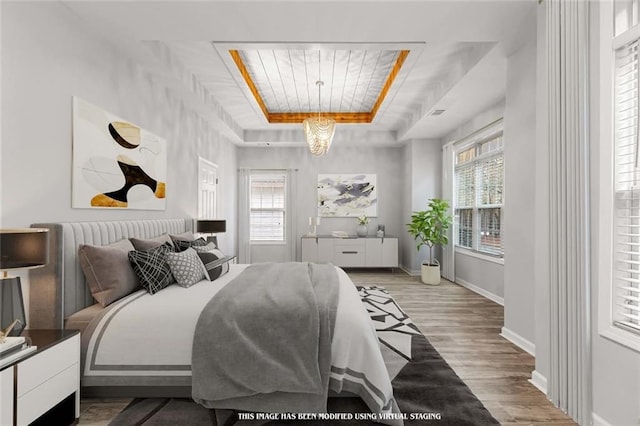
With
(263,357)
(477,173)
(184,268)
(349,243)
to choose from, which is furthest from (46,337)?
(477,173)

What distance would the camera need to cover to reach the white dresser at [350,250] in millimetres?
5871

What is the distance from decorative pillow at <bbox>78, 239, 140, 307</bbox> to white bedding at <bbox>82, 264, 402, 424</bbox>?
0.22 metres

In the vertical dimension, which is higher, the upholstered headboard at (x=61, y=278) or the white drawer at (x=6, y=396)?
the upholstered headboard at (x=61, y=278)

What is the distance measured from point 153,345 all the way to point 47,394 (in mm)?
468

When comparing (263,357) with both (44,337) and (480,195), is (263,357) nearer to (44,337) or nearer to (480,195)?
(44,337)

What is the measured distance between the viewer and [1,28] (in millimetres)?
1695

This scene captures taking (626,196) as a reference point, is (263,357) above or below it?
below

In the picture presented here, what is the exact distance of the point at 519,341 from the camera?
261 centimetres

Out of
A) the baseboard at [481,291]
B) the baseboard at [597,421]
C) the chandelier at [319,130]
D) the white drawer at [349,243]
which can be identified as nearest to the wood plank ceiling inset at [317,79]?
the chandelier at [319,130]

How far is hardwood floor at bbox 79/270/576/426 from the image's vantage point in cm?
177

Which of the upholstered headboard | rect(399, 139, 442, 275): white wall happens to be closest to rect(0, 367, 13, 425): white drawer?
the upholstered headboard

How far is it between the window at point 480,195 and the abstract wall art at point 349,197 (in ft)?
5.38

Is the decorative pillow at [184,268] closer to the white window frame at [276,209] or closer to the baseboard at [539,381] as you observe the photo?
the baseboard at [539,381]

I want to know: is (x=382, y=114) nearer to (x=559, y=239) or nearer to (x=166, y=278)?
(x=559, y=239)
